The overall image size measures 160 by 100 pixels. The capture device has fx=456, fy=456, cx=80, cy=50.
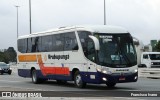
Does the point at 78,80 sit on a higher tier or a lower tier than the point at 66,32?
lower

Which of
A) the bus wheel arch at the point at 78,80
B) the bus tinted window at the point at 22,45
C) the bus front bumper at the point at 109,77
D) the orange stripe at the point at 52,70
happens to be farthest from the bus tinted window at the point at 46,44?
the bus front bumper at the point at 109,77

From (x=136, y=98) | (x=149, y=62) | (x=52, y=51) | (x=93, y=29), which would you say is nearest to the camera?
(x=136, y=98)

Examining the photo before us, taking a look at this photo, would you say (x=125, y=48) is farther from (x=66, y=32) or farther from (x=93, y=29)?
(x=66, y=32)

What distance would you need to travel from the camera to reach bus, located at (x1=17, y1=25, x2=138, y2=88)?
21.6 metres

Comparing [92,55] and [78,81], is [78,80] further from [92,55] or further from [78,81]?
[92,55]

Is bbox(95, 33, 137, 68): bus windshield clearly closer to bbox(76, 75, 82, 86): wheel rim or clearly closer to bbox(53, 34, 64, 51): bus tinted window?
bbox(76, 75, 82, 86): wheel rim

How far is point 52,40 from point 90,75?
484cm

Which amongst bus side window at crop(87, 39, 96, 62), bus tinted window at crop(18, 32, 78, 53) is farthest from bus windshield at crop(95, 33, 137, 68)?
bus tinted window at crop(18, 32, 78, 53)

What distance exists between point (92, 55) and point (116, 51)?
117 cm

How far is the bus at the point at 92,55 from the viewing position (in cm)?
2158

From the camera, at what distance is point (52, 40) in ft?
85.8

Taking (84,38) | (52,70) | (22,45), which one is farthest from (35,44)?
(84,38)

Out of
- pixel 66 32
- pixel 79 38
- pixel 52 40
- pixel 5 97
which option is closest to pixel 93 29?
pixel 79 38

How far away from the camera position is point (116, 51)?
2184cm
